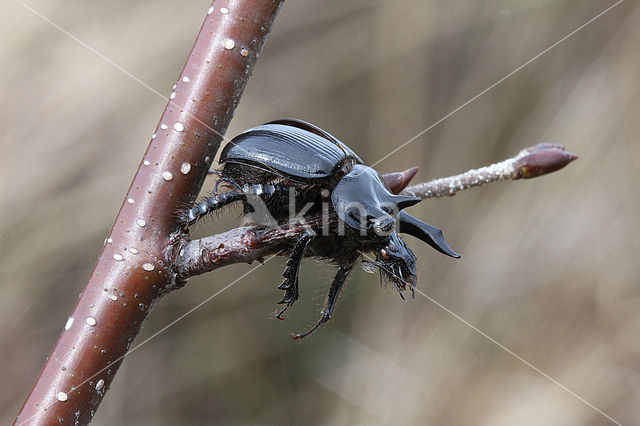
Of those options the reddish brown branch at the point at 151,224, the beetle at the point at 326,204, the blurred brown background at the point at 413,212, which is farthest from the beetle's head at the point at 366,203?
the blurred brown background at the point at 413,212

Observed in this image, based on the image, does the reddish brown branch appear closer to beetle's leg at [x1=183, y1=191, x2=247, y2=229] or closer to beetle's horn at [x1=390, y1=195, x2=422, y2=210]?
beetle's leg at [x1=183, y1=191, x2=247, y2=229]

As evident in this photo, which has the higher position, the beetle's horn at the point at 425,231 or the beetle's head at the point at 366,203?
the beetle's head at the point at 366,203

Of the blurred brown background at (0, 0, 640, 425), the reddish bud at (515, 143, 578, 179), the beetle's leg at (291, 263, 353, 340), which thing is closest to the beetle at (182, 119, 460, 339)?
the beetle's leg at (291, 263, 353, 340)

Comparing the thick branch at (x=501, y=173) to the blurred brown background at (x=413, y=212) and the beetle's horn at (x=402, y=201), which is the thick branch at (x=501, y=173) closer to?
the beetle's horn at (x=402, y=201)

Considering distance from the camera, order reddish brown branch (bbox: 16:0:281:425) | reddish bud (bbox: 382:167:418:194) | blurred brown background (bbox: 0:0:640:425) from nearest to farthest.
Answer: reddish brown branch (bbox: 16:0:281:425) → reddish bud (bbox: 382:167:418:194) → blurred brown background (bbox: 0:0:640:425)

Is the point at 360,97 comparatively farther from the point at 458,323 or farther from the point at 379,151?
the point at 458,323

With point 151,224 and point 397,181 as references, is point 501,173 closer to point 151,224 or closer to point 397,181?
point 397,181

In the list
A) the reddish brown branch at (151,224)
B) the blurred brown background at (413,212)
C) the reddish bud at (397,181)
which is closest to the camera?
the reddish brown branch at (151,224)
